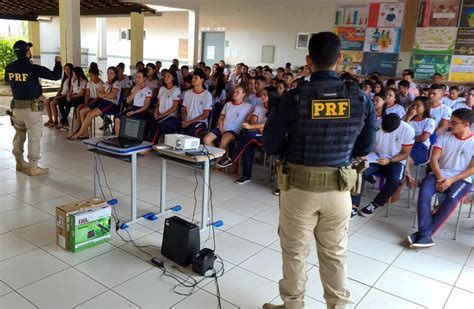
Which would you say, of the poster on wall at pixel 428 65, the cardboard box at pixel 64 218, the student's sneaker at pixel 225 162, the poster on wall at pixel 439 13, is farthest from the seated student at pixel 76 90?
the poster on wall at pixel 439 13

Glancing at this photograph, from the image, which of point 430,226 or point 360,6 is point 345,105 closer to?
point 430,226

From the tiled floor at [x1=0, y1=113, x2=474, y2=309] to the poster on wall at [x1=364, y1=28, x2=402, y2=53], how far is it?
4.71 meters

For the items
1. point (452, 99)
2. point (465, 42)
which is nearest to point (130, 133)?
point (452, 99)

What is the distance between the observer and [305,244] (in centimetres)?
207

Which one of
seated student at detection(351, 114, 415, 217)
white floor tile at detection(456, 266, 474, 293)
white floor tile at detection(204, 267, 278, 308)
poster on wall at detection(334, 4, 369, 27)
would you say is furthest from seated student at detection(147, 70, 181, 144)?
poster on wall at detection(334, 4, 369, 27)

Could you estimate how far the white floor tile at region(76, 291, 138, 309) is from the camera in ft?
7.61

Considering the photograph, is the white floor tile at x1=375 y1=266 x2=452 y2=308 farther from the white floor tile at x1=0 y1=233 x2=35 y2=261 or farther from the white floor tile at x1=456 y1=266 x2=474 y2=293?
the white floor tile at x1=0 y1=233 x2=35 y2=261

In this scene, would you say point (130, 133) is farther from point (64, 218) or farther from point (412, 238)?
point (412, 238)

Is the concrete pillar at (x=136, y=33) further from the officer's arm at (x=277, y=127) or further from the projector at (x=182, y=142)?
the officer's arm at (x=277, y=127)

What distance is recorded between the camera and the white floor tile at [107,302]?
7.61 feet

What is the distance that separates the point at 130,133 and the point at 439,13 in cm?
673

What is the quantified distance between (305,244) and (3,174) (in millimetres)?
3889

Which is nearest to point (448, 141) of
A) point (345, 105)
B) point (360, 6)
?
point (345, 105)

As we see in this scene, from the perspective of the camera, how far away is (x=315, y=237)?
213 cm
